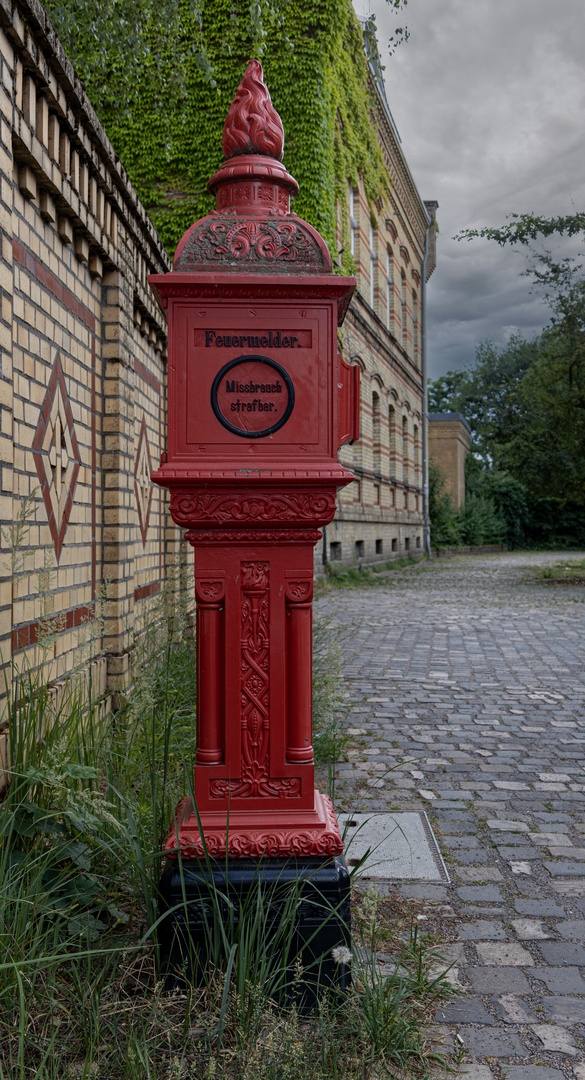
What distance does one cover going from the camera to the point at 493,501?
41500 millimetres

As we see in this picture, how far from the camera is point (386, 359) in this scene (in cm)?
2203

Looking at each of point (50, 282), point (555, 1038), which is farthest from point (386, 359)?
point (555, 1038)

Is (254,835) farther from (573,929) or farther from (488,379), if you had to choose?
(488,379)

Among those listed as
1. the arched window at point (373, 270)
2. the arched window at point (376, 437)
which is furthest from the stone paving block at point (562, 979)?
the arched window at point (373, 270)

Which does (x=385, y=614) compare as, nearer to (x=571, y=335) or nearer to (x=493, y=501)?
(x=571, y=335)

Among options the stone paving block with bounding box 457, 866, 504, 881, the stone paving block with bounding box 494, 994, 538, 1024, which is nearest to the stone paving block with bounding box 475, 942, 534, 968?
the stone paving block with bounding box 494, 994, 538, 1024

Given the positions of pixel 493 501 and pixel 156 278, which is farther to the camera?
pixel 493 501

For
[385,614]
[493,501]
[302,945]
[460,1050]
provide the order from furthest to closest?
[493,501], [385,614], [302,945], [460,1050]

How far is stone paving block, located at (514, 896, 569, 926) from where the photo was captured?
2.88m

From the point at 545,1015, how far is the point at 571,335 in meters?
18.8

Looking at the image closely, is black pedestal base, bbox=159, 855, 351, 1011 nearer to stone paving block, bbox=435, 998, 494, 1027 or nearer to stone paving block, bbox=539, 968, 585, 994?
stone paving block, bbox=435, 998, 494, 1027

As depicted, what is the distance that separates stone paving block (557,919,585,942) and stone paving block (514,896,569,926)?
0.19ft

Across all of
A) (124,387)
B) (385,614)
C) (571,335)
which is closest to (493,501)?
(571,335)

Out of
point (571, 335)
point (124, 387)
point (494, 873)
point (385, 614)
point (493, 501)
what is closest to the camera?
point (494, 873)
